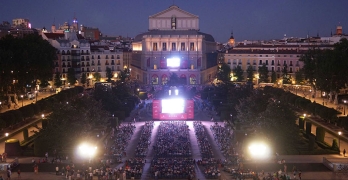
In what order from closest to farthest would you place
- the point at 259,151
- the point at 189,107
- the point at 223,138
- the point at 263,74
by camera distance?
the point at 259,151
the point at 223,138
the point at 189,107
the point at 263,74

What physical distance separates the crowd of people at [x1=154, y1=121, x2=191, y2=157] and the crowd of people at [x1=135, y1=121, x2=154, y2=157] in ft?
2.99

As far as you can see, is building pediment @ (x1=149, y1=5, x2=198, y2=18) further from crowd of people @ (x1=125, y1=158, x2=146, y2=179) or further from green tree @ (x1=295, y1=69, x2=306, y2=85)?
crowd of people @ (x1=125, y1=158, x2=146, y2=179)

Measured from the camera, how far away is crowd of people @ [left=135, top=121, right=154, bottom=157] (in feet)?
120

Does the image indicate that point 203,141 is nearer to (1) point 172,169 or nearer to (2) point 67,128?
(1) point 172,169

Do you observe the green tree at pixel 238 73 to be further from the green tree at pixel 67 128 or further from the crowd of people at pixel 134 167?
the crowd of people at pixel 134 167

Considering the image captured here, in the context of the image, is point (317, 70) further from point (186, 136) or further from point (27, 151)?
point (27, 151)

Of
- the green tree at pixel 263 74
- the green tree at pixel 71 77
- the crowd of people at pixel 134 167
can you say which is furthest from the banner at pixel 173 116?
the green tree at pixel 263 74

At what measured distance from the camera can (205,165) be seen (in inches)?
1307

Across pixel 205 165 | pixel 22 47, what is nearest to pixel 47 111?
pixel 22 47

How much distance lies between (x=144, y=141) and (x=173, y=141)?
2.64 meters

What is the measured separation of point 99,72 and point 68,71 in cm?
1134

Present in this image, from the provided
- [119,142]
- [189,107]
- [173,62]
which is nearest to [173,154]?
[119,142]

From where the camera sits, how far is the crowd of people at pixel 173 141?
118ft

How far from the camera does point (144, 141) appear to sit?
40.4 metres
